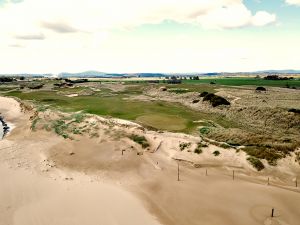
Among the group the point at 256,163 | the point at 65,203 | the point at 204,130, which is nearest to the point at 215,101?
the point at 204,130

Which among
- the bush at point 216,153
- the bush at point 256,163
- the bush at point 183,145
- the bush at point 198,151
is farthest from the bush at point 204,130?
the bush at point 256,163

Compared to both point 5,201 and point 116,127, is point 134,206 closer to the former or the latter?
point 5,201

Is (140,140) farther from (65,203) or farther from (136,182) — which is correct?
(65,203)

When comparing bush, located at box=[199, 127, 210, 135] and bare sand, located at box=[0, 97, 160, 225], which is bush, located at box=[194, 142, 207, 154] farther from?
bare sand, located at box=[0, 97, 160, 225]

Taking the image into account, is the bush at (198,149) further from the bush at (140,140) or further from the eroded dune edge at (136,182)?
the bush at (140,140)

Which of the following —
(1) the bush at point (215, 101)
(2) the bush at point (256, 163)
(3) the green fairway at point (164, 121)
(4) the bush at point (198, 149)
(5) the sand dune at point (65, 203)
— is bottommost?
(5) the sand dune at point (65, 203)

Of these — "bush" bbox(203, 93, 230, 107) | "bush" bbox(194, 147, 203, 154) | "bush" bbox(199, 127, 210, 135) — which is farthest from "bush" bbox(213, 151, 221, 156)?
"bush" bbox(203, 93, 230, 107)

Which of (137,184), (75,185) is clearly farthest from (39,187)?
(137,184)
